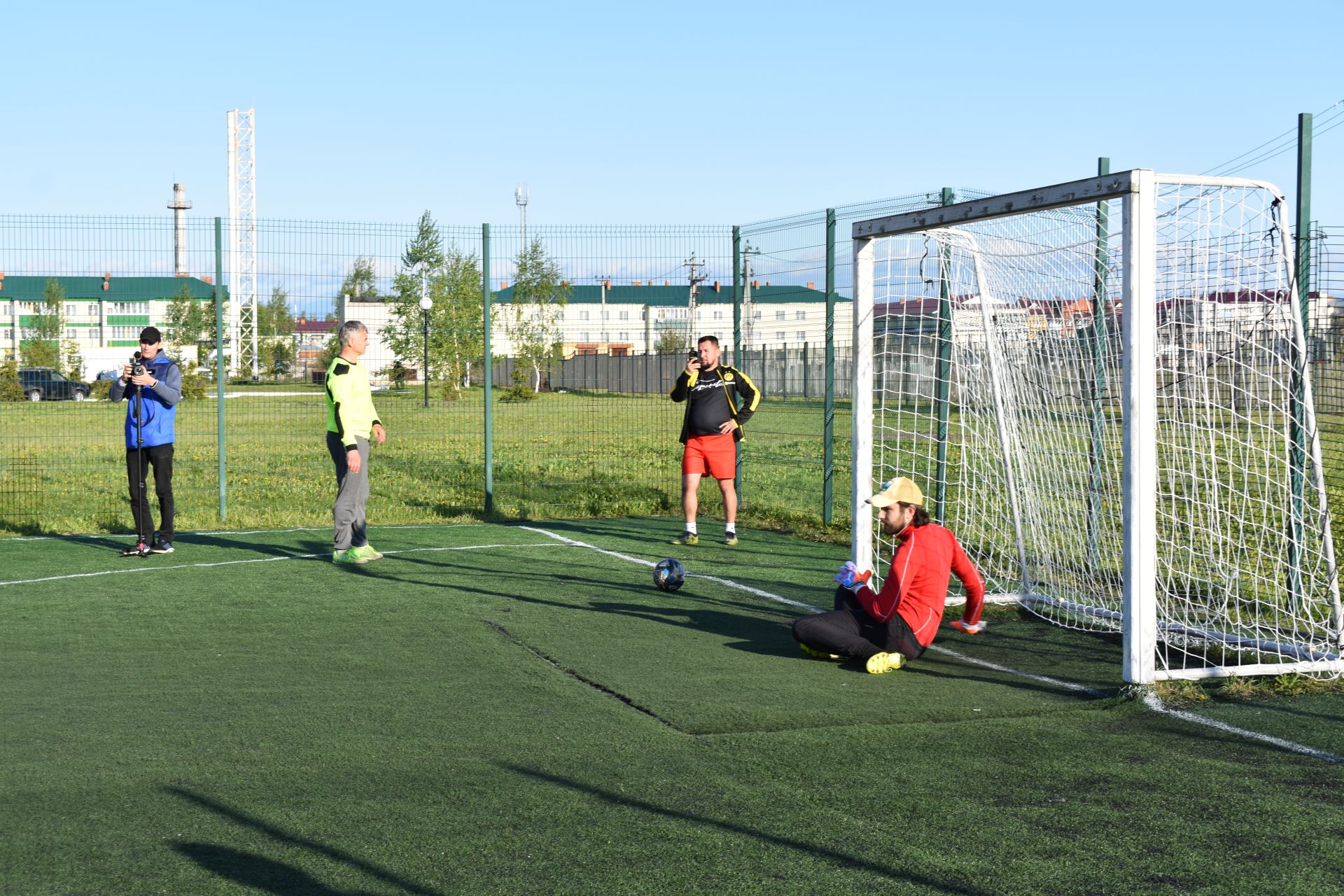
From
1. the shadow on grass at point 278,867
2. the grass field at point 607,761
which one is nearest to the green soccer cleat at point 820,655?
the grass field at point 607,761

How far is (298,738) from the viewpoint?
A: 525 centimetres

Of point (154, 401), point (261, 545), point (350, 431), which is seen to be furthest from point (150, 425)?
point (350, 431)

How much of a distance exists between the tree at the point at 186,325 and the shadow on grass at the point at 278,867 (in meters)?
11.1

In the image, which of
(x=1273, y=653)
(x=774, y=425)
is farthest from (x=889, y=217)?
(x=774, y=425)

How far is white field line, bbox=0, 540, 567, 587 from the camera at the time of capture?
32.0 ft

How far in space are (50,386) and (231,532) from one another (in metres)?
3.52

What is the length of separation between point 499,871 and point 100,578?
7149mm

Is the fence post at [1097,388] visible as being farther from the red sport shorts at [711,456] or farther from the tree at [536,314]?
the tree at [536,314]

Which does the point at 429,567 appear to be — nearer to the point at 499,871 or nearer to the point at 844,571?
the point at 844,571

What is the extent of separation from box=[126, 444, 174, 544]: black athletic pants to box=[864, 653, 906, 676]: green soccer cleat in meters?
6.87

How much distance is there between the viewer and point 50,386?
14398mm

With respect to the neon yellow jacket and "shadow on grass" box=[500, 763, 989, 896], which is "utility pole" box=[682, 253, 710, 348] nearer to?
the neon yellow jacket

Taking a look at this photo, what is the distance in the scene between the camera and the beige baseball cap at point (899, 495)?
6.60m

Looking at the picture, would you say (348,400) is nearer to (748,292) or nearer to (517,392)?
(748,292)
